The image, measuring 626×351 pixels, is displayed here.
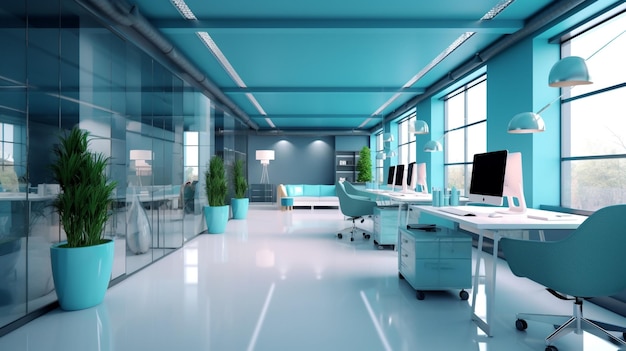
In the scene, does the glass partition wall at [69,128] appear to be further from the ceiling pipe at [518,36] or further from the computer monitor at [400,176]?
the ceiling pipe at [518,36]

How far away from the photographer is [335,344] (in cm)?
264

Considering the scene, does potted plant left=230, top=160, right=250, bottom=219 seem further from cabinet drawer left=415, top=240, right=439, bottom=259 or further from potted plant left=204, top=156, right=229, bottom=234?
cabinet drawer left=415, top=240, right=439, bottom=259

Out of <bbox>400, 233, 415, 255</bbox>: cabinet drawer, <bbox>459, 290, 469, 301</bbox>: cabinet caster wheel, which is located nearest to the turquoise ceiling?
<bbox>400, 233, 415, 255</bbox>: cabinet drawer

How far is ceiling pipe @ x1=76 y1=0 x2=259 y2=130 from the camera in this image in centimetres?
386

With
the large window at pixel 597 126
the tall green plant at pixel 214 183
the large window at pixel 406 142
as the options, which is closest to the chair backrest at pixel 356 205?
the tall green plant at pixel 214 183

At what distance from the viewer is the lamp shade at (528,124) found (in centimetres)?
335

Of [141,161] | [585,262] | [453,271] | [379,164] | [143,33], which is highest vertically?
[143,33]

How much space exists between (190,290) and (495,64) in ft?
17.9

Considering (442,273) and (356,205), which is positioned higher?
(356,205)

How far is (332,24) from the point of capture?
491cm

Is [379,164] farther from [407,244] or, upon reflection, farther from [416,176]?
[407,244]

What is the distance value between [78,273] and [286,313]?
72.6 inches

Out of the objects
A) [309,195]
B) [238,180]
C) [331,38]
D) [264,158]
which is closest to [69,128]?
[331,38]

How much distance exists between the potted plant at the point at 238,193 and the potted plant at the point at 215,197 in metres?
2.07
